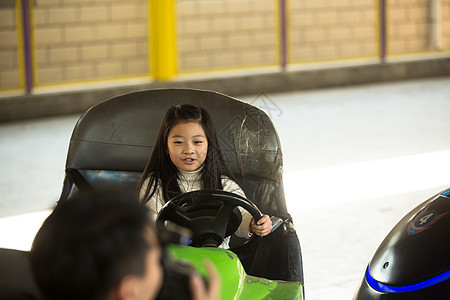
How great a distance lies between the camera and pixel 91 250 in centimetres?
99

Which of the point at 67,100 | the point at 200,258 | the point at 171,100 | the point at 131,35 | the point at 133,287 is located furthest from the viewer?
the point at 131,35

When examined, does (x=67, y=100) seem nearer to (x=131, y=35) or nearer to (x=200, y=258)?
(x=131, y=35)

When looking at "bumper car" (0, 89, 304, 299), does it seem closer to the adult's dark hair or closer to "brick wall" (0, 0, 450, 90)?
the adult's dark hair

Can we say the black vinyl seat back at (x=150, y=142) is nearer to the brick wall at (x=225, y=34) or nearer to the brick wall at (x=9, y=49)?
the brick wall at (x=9, y=49)

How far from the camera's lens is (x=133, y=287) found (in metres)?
1.02

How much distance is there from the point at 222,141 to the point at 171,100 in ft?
0.79

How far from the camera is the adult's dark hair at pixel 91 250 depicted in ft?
3.23

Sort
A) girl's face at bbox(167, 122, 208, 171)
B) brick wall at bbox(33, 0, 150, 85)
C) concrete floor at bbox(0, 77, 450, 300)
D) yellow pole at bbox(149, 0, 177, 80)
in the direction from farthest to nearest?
1. yellow pole at bbox(149, 0, 177, 80)
2. brick wall at bbox(33, 0, 150, 85)
3. concrete floor at bbox(0, 77, 450, 300)
4. girl's face at bbox(167, 122, 208, 171)

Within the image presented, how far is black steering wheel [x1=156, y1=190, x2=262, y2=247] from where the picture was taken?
1.98 m

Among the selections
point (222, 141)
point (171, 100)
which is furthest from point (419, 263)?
point (171, 100)

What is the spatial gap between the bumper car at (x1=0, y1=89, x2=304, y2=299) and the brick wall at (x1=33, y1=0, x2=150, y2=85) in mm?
5014

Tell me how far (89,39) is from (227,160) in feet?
17.8

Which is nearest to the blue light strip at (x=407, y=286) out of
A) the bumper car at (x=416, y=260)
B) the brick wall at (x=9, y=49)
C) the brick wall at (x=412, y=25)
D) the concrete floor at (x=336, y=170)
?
the bumper car at (x=416, y=260)

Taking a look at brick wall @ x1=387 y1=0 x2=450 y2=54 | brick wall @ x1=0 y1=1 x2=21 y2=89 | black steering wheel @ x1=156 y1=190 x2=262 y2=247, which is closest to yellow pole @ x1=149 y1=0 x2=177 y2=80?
brick wall @ x1=0 y1=1 x2=21 y2=89
